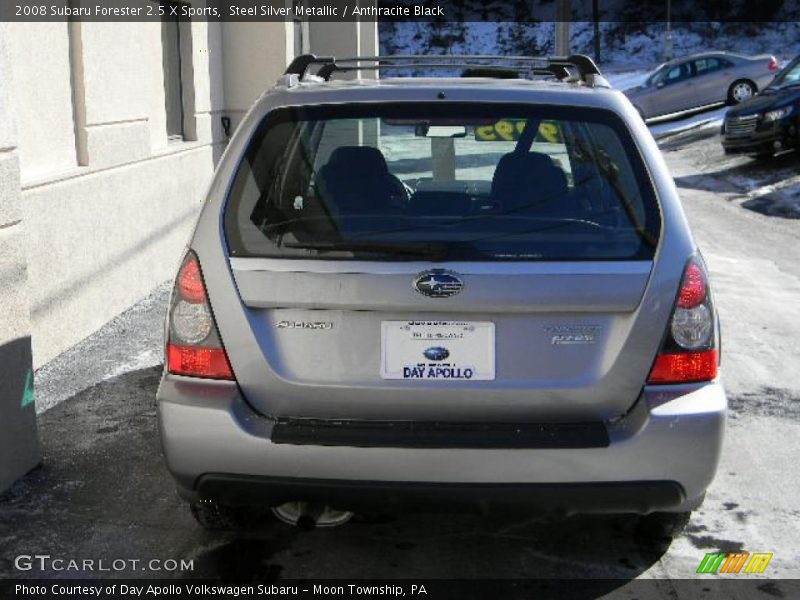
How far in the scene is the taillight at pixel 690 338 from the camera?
3.36 meters

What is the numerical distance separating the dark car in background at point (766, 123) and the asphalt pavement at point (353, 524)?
35.6 feet

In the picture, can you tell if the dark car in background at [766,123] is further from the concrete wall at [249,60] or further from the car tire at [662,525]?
the car tire at [662,525]

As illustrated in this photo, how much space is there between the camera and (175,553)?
3953mm

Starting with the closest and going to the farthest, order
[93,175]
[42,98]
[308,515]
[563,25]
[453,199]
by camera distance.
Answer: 1. [453,199]
2. [308,515]
3. [42,98]
4. [93,175]
5. [563,25]

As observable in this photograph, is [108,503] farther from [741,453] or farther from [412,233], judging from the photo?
[741,453]

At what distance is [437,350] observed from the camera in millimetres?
3320

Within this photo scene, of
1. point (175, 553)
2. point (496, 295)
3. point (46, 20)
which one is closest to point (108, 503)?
point (175, 553)

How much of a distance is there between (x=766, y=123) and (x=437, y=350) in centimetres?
1468

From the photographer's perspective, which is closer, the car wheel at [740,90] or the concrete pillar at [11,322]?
the concrete pillar at [11,322]

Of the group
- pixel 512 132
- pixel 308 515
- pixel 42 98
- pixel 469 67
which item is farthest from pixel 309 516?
pixel 42 98

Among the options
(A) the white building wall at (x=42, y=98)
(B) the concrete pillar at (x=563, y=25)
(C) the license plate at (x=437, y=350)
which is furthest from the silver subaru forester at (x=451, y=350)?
(B) the concrete pillar at (x=563, y=25)

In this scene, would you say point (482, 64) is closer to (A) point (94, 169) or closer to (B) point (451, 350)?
(B) point (451, 350)

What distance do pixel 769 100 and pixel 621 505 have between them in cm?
1534

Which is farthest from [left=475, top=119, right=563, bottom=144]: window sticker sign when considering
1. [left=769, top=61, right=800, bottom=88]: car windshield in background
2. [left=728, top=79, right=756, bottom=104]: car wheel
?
[left=728, top=79, right=756, bottom=104]: car wheel
